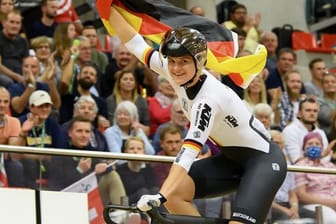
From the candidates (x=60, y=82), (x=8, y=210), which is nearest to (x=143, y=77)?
(x=60, y=82)

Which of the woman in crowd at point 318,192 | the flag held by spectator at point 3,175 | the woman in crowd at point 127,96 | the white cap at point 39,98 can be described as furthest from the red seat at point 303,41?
the flag held by spectator at point 3,175

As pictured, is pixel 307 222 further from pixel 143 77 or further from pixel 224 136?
pixel 143 77

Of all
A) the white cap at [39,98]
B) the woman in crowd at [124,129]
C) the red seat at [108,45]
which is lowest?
the woman in crowd at [124,129]

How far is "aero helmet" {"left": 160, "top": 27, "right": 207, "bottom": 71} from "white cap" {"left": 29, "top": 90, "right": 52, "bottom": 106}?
3062mm

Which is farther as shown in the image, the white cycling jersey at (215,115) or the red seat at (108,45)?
the red seat at (108,45)

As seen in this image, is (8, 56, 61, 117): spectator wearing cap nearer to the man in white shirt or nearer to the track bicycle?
the man in white shirt

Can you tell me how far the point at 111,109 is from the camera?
32.9ft

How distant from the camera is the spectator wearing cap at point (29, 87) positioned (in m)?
9.39

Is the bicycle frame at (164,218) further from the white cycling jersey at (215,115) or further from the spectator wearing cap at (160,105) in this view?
the spectator wearing cap at (160,105)

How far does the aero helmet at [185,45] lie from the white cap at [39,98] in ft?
10.0

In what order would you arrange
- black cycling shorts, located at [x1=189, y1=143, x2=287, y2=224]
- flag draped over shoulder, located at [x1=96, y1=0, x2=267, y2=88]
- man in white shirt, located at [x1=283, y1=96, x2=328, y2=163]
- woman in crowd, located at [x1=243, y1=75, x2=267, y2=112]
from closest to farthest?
1. black cycling shorts, located at [x1=189, y1=143, x2=287, y2=224]
2. flag draped over shoulder, located at [x1=96, y1=0, x2=267, y2=88]
3. man in white shirt, located at [x1=283, y1=96, x2=328, y2=163]
4. woman in crowd, located at [x1=243, y1=75, x2=267, y2=112]

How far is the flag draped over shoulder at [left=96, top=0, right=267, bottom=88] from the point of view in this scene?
6.71m

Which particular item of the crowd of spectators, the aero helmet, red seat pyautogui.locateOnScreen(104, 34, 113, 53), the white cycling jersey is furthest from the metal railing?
red seat pyautogui.locateOnScreen(104, 34, 113, 53)

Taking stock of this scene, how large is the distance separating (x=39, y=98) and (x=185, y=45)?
10.7 ft
